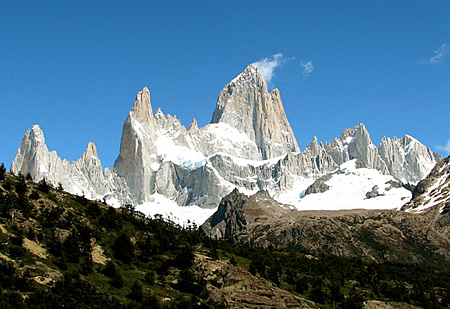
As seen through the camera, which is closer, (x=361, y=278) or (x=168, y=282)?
(x=168, y=282)

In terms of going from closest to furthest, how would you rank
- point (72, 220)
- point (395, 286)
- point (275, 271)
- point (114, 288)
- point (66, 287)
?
point (66, 287) → point (114, 288) → point (72, 220) → point (275, 271) → point (395, 286)

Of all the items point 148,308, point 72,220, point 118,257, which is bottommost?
point 148,308

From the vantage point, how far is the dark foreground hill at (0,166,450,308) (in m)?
56.3

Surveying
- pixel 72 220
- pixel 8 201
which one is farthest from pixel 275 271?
pixel 8 201

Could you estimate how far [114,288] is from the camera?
6256cm

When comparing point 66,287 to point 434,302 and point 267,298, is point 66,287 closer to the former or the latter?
point 267,298

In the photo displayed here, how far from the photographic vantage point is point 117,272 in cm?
6706

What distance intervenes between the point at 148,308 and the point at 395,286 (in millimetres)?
69379

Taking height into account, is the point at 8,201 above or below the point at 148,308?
above

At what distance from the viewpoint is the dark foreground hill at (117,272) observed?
56.3m

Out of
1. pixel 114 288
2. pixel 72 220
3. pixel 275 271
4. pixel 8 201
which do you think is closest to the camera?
pixel 114 288

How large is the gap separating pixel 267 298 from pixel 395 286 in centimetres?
5244

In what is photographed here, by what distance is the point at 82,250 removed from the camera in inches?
2778

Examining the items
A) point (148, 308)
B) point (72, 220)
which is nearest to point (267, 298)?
point (148, 308)
